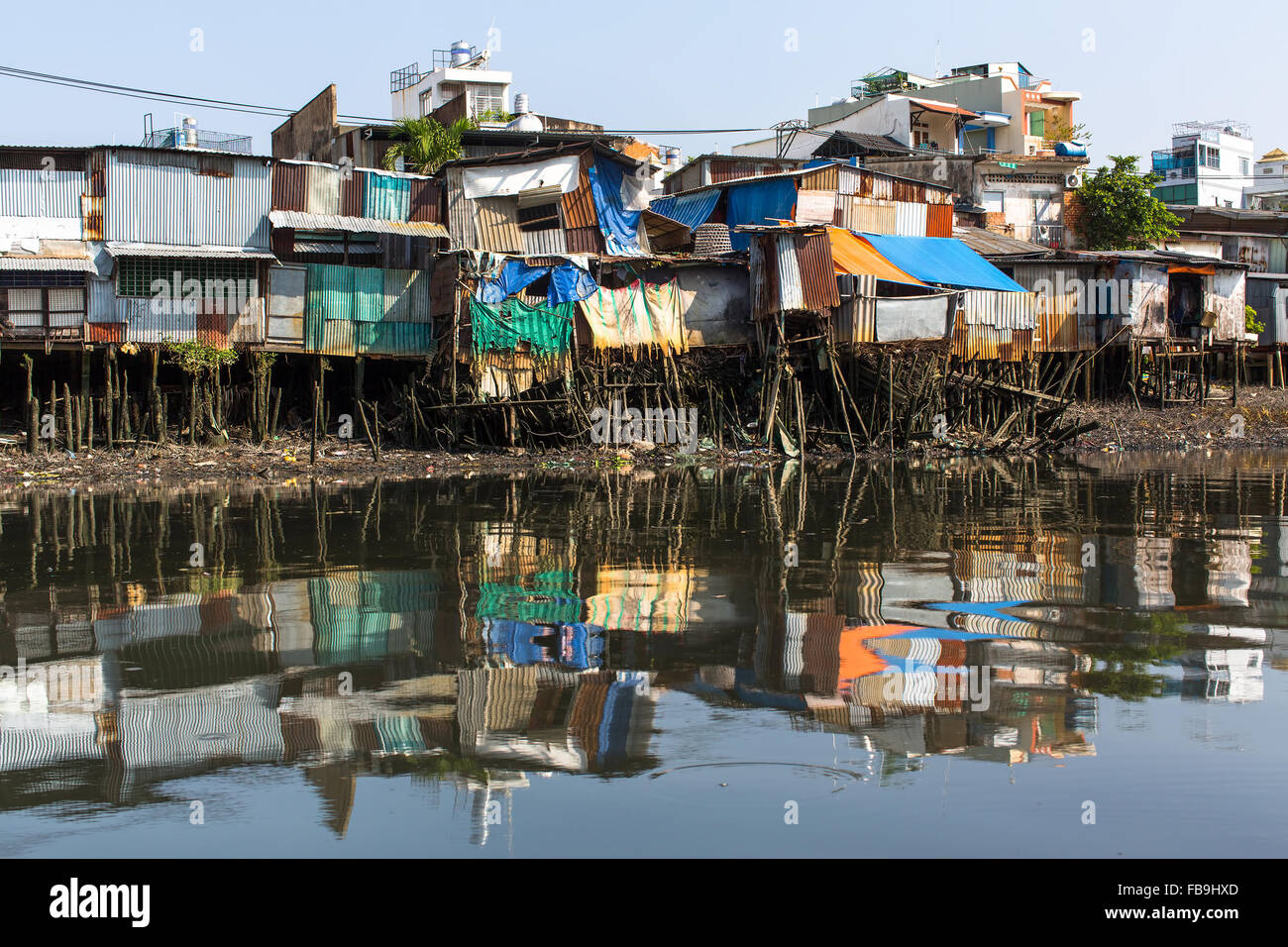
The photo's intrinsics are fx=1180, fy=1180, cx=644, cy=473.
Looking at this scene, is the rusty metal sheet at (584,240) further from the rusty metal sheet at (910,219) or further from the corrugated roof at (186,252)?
the rusty metal sheet at (910,219)

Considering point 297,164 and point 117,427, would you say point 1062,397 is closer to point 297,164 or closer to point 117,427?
point 297,164

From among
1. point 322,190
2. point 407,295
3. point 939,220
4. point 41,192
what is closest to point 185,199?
point 41,192

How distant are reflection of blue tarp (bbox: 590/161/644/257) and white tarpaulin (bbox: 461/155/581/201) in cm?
60

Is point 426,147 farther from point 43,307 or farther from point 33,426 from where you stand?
point 33,426

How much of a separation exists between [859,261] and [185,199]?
49.5 ft

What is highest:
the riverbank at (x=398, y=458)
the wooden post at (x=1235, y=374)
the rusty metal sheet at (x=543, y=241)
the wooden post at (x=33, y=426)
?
the rusty metal sheet at (x=543, y=241)

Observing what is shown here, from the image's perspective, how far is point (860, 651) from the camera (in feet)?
26.5

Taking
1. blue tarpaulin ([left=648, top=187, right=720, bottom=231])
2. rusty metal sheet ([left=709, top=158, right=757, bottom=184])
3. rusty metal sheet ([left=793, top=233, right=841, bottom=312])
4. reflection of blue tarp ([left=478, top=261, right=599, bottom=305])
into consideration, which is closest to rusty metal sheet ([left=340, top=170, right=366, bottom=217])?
reflection of blue tarp ([left=478, top=261, right=599, bottom=305])

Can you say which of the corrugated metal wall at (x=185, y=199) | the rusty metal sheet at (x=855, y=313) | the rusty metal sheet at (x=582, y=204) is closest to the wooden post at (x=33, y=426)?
the corrugated metal wall at (x=185, y=199)

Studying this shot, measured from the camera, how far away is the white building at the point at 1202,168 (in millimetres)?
58750

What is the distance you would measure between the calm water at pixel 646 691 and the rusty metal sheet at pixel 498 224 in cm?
1413

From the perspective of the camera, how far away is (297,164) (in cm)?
2606

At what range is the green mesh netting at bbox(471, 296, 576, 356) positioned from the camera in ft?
84.2
